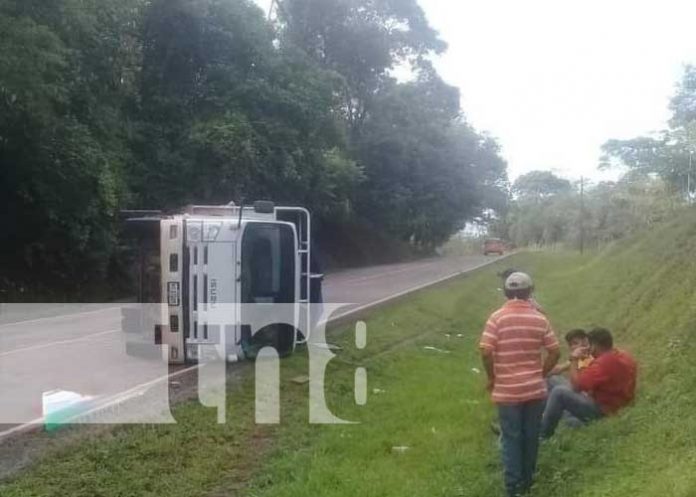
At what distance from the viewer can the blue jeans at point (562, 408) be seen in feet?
22.9

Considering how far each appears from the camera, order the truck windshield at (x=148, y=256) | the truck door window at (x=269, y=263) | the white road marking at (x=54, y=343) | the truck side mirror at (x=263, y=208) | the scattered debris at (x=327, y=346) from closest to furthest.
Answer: the truck door window at (x=269, y=263) < the truck windshield at (x=148, y=256) < the truck side mirror at (x=263, y=208) < the scattered debris at (x=327, y=346) < the white road marking at (x=54, y=343)

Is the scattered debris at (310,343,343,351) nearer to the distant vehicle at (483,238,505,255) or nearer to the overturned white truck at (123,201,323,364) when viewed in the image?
the overturned white truck at (123,201,323,364)

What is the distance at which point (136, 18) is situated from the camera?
26.7 m

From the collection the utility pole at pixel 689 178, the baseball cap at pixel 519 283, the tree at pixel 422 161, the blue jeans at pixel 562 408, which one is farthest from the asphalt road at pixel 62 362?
the tree at pixel 422 161

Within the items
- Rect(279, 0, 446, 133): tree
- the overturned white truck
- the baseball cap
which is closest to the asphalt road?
the overturned white truck

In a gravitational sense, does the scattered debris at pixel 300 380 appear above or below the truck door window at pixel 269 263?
below

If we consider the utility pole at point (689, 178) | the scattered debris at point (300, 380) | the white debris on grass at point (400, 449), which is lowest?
the white debris on grass at point (400, 449)

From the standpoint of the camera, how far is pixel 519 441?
5773 millimetres

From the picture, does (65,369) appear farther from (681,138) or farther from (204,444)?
(681,138)

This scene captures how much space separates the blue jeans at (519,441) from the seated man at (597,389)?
1.19 meters

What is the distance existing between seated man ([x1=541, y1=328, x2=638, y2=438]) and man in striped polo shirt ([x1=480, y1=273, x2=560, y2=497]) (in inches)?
46.8

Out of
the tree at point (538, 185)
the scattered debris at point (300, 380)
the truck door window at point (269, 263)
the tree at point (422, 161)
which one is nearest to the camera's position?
the scattered debris at point (300, 380)

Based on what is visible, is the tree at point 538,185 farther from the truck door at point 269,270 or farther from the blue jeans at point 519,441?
the blue jeans at point 519,441

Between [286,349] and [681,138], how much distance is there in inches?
922
